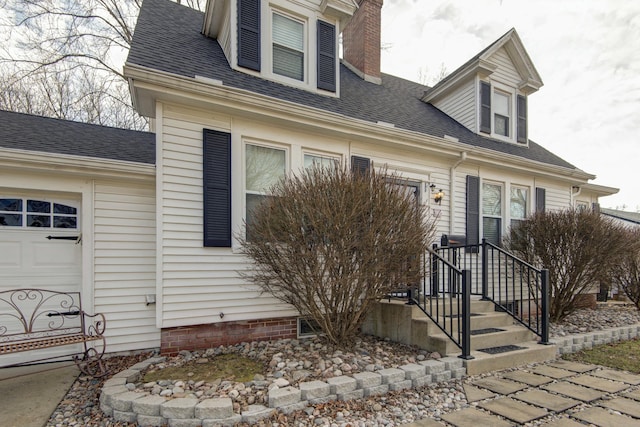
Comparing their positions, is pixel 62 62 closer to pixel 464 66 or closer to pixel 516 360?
pixel 464 66

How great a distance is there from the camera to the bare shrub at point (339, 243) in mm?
3562

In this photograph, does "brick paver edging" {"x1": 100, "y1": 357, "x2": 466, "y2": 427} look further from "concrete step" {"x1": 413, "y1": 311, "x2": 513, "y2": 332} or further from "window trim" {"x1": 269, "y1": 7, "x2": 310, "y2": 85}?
"window trim" {"x1": 269, "y1": 7, "x2": 310, "y2": 85}

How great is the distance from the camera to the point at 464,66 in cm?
779

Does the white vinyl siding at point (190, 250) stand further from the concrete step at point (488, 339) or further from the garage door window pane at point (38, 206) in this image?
the concrete step at point (488, 339)

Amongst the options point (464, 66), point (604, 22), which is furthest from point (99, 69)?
point (604, 22)

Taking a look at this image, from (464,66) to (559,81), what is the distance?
4.11m

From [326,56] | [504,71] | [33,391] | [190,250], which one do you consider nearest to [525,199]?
[504,71]

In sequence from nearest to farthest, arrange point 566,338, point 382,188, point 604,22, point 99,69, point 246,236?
point 382,188 < point 246,236 < point 566,338 < point 604,22 < point 99,69

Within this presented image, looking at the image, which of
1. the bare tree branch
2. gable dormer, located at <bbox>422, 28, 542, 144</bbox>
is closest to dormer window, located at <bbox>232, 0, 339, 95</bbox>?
gable dormer, located at <bbox>422, 28, 542, 144</bbox>

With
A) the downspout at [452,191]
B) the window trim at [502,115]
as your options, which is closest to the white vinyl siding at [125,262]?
the downspout at [452,191]

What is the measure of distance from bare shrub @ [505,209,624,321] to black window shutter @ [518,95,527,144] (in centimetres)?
279

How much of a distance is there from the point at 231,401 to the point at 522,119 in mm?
8950

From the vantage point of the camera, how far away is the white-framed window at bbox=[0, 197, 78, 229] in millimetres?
4113

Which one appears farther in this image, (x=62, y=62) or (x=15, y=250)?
(x=62, y=62)
